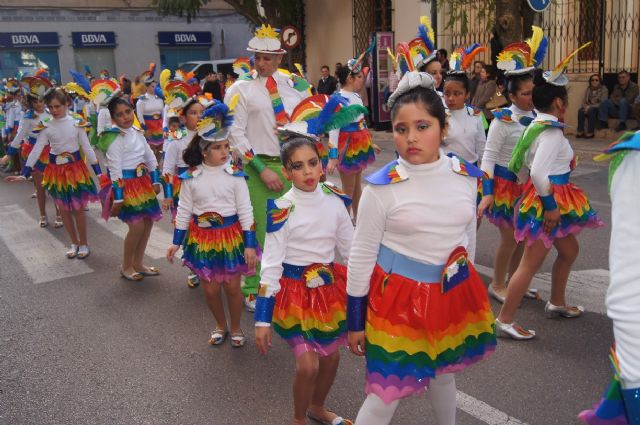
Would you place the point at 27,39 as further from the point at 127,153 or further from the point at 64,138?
the point at 127,153

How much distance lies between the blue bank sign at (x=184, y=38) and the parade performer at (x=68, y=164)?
28.7 meters

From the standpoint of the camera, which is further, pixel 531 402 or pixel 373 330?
pixel 531 402

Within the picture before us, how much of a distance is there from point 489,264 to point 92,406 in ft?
12.8

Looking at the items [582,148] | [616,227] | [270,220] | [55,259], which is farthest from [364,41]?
[616,227]

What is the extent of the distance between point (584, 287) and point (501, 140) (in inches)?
61.7

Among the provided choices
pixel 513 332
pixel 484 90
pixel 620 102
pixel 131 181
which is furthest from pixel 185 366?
pixel 484 90

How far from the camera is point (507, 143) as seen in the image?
4.95 metres

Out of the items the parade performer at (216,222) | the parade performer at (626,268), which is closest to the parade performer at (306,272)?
the parade performer at (216,222)

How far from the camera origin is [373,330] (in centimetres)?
267

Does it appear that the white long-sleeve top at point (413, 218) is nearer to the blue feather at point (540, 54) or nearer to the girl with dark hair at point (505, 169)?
the girl with dark hair at point (505, 169)

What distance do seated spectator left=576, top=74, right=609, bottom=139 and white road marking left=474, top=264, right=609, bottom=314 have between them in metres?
8.90

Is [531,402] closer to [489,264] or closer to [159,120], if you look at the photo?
[489,264]

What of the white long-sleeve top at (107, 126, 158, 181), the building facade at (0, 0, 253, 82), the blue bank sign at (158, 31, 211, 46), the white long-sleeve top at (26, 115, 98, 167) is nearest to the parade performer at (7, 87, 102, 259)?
the white long-sleeve top at (26, 115, 98, 167)

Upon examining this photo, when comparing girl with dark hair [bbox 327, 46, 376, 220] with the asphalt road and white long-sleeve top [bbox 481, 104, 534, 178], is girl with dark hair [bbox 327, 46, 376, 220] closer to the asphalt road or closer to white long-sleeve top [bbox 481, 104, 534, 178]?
the asphalt road
